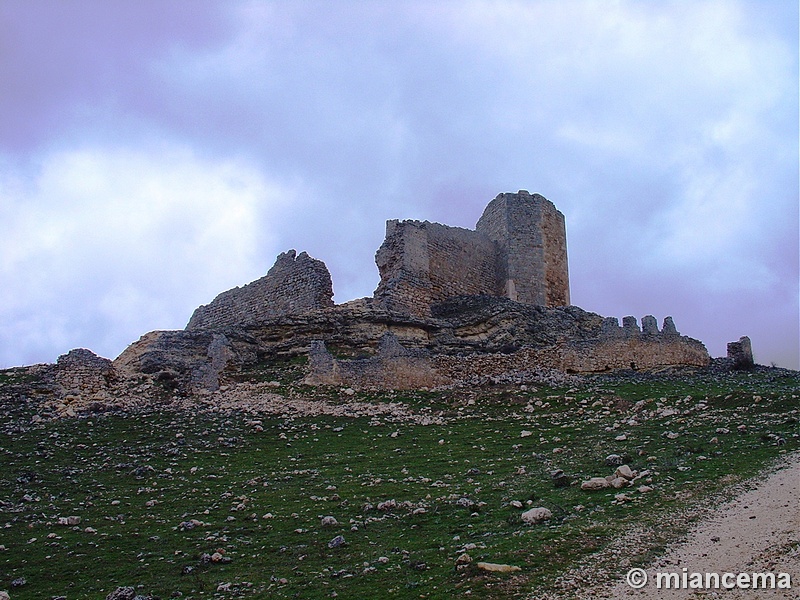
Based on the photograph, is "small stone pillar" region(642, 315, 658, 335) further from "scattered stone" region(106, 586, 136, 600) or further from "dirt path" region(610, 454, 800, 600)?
"scattered stone" region(106, 586, 136, 600)

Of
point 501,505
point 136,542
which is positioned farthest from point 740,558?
point 136,542

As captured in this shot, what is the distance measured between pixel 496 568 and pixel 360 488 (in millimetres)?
4662

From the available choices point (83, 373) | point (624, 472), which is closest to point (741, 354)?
point (624, 472)

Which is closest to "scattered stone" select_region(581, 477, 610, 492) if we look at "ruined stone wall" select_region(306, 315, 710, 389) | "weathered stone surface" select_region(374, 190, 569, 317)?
"ruined stone wall" select_region(306, 315, 710, 389)

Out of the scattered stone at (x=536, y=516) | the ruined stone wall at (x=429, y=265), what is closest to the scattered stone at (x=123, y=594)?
the scattered stone at (x=536, y=516)

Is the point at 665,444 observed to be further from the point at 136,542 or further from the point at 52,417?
the point at 52,417

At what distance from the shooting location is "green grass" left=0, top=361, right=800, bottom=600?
30.2 feet

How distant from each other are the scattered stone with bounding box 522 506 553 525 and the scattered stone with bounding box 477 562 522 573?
168cm

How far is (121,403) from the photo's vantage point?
67.2 ft

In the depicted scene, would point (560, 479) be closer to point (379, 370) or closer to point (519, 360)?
point (379, 370)

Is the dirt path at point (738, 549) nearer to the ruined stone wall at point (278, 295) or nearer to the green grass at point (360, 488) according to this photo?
the green grass at point (360, 488)

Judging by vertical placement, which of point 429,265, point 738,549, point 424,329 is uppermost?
point 429,265

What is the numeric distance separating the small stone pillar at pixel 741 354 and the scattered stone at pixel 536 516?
15061 mm

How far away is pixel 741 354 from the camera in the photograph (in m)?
23.7
